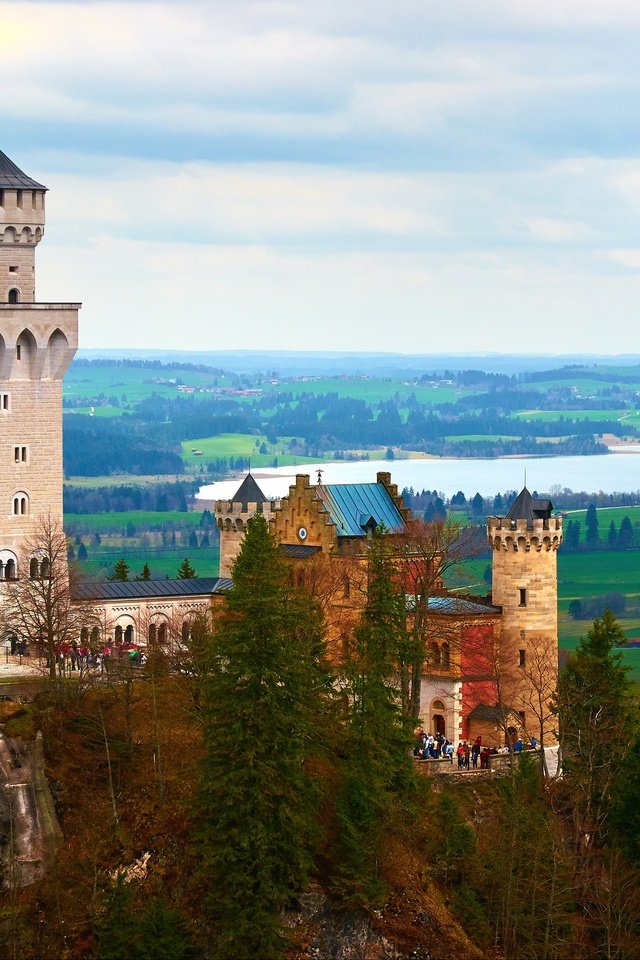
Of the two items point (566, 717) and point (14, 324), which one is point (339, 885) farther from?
point (14, 324)

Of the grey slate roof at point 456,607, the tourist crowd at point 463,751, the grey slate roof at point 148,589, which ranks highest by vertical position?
the grey slate roof at point 148,589

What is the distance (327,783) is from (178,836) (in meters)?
5.14

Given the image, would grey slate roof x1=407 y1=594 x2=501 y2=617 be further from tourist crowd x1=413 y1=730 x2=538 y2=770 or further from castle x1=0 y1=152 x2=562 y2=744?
tourist crowd x1=413 y1=730 x2=538 y2=770

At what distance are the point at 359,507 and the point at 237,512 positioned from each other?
495 centimetres

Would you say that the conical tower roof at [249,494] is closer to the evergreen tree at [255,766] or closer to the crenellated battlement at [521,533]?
the crenellated battlement at [521,533]

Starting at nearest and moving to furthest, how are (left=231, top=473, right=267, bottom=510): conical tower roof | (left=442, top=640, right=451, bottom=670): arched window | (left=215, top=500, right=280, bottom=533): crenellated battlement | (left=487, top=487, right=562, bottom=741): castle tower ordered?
(left=442, top=640, right=451, bottom=670): arched window, (left=487, top=487, right=562, bottom=741): castle tower, (left=215, top=500, right=280, bottom=533): crenellated battlement, (left=231, top=473, right=267, bottom=510): conical tower roof

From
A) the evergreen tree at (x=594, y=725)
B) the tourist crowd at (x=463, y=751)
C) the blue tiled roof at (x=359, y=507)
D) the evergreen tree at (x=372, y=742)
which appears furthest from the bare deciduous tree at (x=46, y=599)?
the evergreen tree at (x=594, y=725)

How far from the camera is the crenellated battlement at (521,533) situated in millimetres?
87688

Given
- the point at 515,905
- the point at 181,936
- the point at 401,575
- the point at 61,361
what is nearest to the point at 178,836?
the point at 181,936

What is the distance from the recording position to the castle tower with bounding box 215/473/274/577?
303ft

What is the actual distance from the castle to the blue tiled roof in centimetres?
8

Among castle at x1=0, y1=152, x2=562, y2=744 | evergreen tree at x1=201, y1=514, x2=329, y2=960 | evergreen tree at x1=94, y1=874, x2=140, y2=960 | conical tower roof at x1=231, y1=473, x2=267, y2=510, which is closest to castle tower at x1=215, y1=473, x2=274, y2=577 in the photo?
conical tower roof at x1=231, y1=473, x2=267, y2=510

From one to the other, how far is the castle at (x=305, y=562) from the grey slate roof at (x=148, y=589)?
79 mm

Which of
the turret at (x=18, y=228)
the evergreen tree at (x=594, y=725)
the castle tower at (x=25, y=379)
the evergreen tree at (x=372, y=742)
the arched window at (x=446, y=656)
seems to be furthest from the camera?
the turret at (x=18, y=228)
